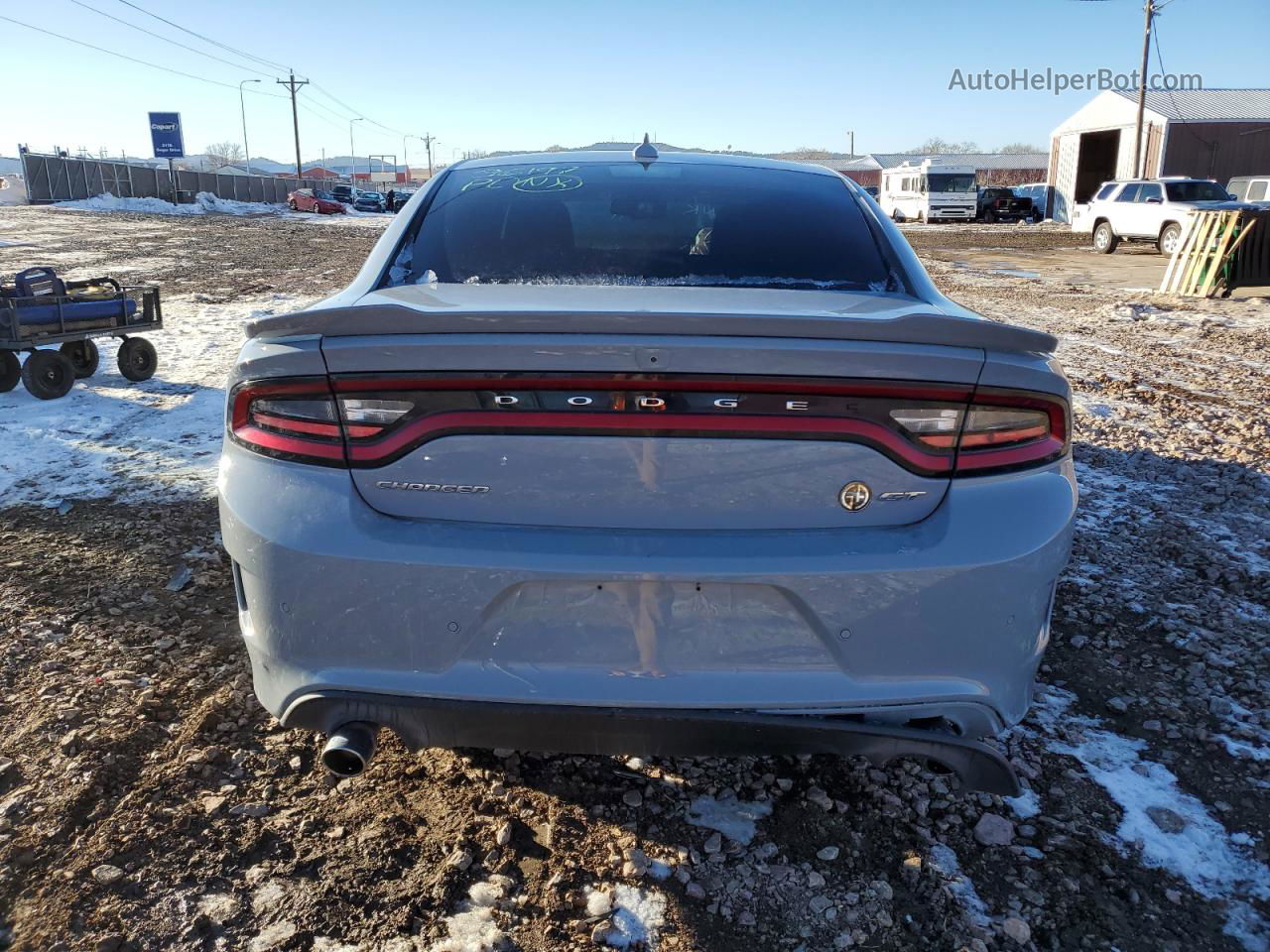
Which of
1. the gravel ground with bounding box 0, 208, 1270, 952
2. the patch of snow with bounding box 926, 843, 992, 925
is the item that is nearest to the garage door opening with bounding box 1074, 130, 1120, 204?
the gravel ground with bounding box 0, 208, 1270, 952

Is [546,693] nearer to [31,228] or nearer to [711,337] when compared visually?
[711,337]

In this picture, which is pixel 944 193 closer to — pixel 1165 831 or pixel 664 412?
pixel 1165 831

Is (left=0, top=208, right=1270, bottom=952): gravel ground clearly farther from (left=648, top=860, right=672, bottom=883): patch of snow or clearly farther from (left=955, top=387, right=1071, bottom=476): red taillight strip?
(left=955, top=387, right=1071, bottom=476): red taillight strip

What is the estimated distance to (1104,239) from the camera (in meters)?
23.7

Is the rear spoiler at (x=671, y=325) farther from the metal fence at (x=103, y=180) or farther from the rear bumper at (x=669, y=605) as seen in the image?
the metal fence at (x=103, y=180)

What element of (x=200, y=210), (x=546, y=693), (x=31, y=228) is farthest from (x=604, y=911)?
(x=200, y=210)

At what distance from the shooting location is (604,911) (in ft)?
7.00

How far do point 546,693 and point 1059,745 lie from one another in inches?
68.0

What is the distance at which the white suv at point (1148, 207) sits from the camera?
69.5ft

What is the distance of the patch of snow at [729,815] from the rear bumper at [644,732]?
0.50 meters

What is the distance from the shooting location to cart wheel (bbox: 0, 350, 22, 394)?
7082 mm

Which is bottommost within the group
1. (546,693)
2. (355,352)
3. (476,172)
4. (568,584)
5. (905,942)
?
(905,942)

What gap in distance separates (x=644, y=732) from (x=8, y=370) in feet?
23.9

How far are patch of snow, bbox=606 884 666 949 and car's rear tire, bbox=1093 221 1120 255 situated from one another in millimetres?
25344
